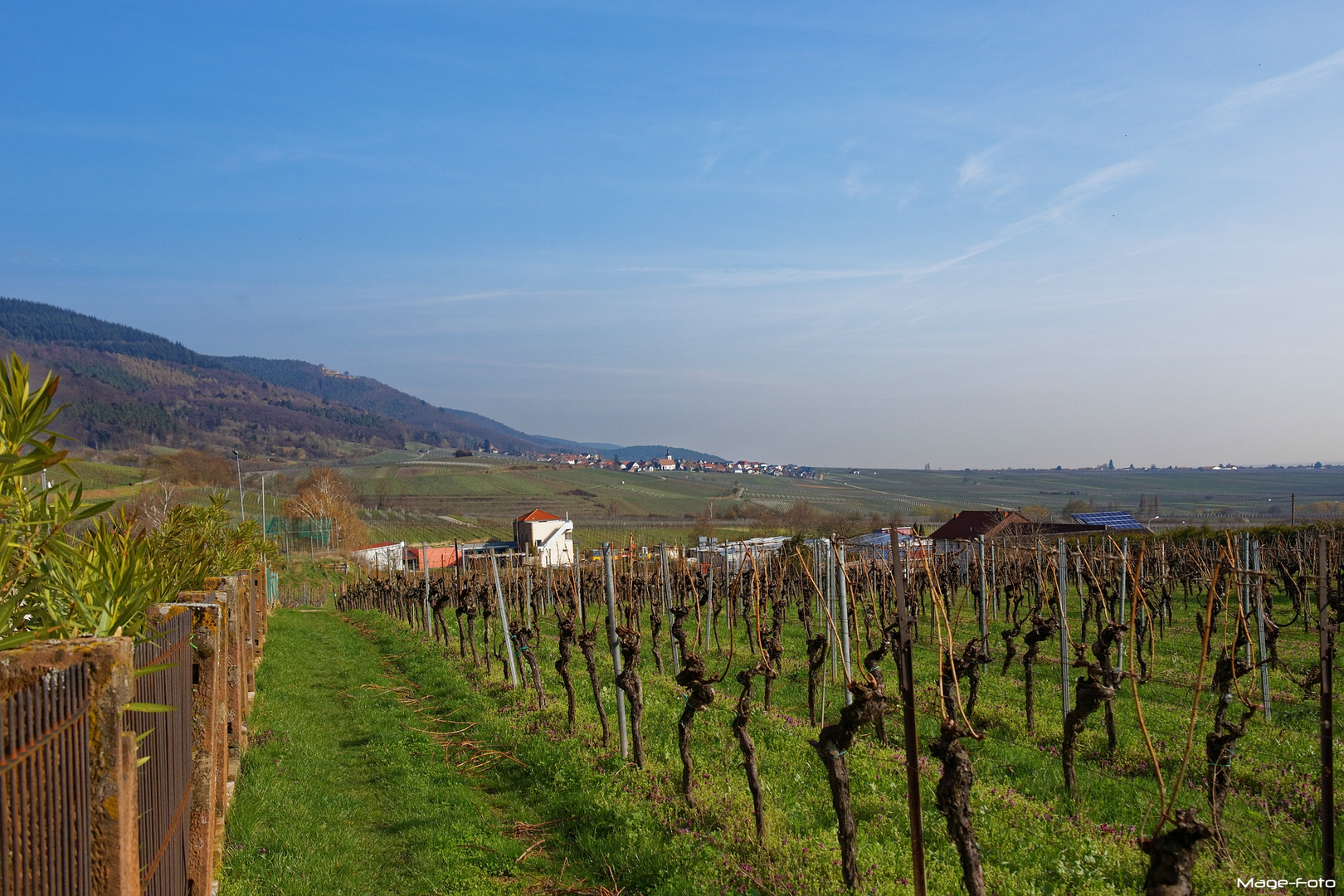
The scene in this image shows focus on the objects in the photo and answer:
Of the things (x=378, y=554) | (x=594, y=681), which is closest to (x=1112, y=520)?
(x=378, y=554)

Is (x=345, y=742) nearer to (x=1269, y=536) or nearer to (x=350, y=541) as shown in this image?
(x=1269, y=536)

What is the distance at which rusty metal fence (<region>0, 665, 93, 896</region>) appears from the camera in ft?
7.39

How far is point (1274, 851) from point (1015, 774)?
2184mm

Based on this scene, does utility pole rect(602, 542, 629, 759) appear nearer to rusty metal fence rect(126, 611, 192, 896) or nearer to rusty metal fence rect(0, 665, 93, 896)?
rusty metal fence rect(126, 611, 192, 896)

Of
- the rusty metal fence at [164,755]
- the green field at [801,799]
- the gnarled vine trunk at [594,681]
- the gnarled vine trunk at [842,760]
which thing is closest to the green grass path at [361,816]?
the green field at [801,799]

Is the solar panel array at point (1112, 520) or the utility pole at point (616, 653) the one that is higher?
the utility pole at point (616, 653)

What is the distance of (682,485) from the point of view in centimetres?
13438

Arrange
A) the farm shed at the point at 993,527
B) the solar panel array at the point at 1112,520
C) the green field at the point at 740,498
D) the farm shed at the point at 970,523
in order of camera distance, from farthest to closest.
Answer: the green field at the point at 740,498
the solar panel array at the point at 1112,520
the farm shed at the point at 970,523
the farm shed at the point at 993,527

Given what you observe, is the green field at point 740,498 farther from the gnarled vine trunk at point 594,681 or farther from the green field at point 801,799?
the green field at point 801,799

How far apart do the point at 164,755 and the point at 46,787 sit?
6.27 feet

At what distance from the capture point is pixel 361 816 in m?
7.48

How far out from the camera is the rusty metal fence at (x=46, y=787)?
2.25m

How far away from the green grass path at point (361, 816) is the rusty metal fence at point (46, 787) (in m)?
3.53

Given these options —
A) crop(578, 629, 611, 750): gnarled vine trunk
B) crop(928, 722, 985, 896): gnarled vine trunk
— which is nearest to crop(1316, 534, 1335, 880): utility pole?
crop(928, 722, 985, 896): gnarled vine trunk
